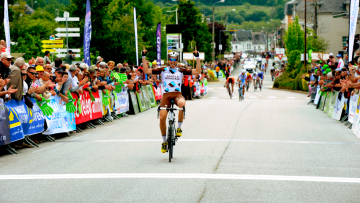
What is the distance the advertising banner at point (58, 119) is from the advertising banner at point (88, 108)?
0.74 meters

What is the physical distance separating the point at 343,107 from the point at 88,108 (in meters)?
8.59

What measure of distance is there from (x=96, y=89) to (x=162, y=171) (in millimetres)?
8240

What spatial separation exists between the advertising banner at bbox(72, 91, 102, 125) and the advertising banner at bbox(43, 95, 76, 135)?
737mm

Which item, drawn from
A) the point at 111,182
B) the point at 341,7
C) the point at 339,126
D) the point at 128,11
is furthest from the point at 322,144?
the point at 341,7

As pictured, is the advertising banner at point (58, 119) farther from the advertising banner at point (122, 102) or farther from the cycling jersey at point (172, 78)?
the advertising banner at point (122, 102)

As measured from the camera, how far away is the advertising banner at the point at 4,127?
31.7 ft

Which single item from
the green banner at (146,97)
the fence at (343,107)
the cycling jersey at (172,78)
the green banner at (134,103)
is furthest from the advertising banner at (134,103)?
the cycling jersey at (172,78)

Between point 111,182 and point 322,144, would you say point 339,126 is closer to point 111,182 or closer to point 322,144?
point 322,144

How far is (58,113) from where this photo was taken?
483 inches

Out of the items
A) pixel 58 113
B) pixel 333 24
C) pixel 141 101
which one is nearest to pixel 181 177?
pixel 58 113

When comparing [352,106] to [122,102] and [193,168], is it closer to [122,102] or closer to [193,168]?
[193,168]

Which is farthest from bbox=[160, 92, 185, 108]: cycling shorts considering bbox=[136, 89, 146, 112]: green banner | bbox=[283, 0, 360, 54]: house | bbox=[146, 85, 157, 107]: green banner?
bbox=[283, 0, 360, 54]: house

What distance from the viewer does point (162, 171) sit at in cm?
780

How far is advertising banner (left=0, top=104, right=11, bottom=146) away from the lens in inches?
380
